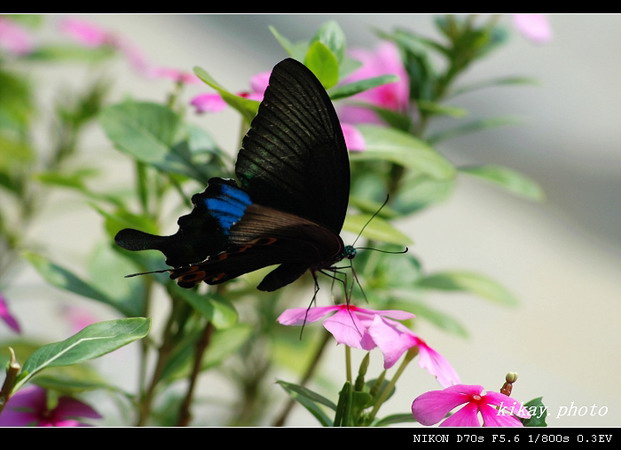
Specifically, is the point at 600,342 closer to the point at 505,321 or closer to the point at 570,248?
the point at 505,321

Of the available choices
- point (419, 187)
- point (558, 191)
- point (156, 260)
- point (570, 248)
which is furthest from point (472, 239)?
point (156, 260)

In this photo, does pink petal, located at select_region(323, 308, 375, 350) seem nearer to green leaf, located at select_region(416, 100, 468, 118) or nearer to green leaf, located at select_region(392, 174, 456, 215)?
green leaf, located at select_region(416, 100, 468, 118)

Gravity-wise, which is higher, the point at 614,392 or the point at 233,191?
the point at 614,392

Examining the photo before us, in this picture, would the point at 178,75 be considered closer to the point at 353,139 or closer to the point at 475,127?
the point at 353,139

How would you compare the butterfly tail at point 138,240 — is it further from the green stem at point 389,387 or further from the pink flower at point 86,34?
the pink flower at point 86,34

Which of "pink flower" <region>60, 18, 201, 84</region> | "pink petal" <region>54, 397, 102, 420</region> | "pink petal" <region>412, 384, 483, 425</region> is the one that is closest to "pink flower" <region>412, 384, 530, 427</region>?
"pink petal" <region>412, 384, 483, 425</region>

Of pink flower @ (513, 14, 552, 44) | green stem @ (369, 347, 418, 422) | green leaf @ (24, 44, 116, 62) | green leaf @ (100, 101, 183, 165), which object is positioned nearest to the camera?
green stem @ (369, 347, 418, 422)
